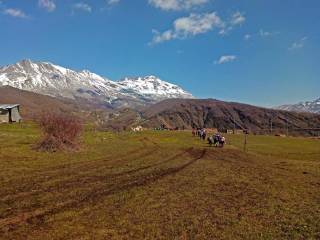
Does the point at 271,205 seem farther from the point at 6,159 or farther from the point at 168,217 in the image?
the point at 6,159

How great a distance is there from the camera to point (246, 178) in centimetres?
2731

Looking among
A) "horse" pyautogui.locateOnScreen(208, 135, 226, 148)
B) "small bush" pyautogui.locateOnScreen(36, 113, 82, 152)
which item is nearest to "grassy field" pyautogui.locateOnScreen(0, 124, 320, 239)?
"small bush" pyautogui.locateOnScreen(36, 113, 82, 152)

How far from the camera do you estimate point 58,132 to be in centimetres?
4744

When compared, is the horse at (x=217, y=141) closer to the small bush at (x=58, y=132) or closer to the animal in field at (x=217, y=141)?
the animal in field at (x=217, y=141)

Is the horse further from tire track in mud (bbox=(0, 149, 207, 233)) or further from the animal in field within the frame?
tire track in mud (bbox=(0, 149, 207, 233))

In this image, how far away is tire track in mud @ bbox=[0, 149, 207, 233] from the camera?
14.5 metres

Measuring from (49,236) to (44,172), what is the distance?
48.5 feet

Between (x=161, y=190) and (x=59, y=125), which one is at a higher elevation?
(x=59, y=125)

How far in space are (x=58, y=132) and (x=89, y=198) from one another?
3017 centimetres

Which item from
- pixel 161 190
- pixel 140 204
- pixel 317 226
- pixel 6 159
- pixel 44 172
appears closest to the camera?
pixel 317 226

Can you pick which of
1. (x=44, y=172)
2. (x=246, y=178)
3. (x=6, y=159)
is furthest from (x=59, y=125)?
(x=246, y=178)

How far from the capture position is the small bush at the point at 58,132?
146ft

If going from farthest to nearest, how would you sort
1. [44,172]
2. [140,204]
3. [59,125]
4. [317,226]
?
[59,125]
[44,172]
[140,204]
[317,226]

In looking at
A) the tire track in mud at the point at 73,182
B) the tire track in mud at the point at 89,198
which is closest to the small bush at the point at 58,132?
the tire track in mud at the point at 73,182
